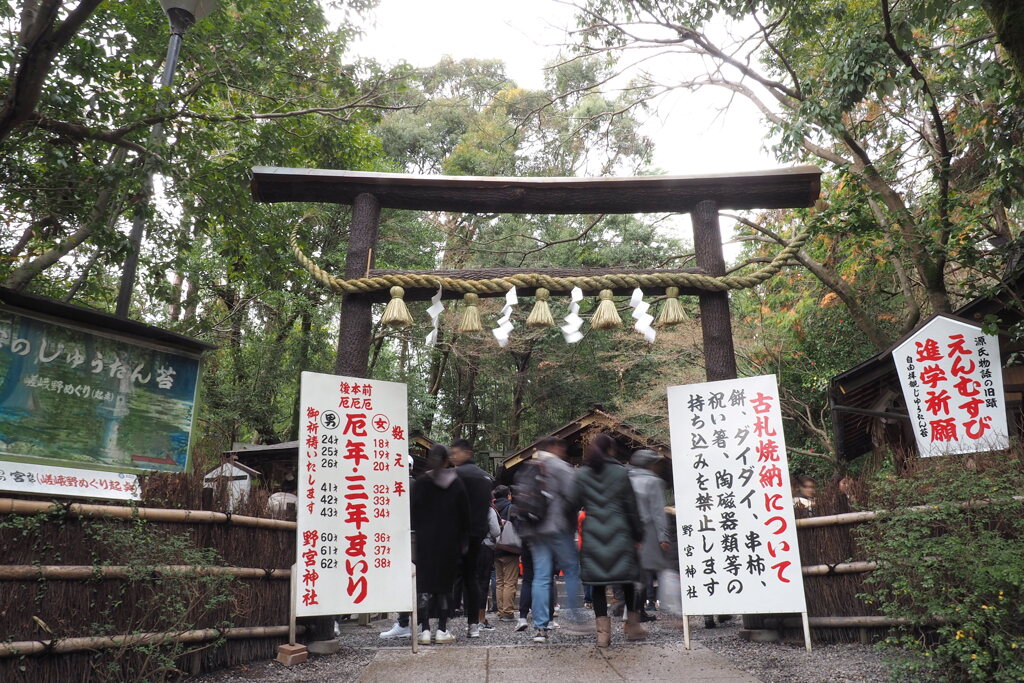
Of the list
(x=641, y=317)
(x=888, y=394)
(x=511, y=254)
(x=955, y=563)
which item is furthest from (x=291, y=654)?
(x=511, y=254)

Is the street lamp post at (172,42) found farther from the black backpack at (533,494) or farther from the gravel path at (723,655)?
the black backpack at (533,494)

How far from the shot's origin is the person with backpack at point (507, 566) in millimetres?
8556

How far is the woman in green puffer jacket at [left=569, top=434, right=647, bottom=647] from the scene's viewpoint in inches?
229

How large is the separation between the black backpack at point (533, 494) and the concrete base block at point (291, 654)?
223 centimetres

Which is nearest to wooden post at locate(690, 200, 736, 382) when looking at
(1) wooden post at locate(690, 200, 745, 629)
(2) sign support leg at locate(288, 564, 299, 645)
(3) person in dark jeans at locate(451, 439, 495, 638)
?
(1) wooden post at locate(690, 200, 745, 629)

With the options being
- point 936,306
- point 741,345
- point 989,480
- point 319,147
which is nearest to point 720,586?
point 989,480

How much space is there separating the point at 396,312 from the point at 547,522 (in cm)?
247

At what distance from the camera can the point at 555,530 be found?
6.40 metres

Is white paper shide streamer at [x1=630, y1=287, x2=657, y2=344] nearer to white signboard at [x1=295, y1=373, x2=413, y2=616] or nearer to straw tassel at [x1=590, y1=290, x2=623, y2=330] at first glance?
straw tassel at [x1=590, y1=290, x2=623, y2=330]

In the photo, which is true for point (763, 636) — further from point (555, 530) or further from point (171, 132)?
point (171, 132)

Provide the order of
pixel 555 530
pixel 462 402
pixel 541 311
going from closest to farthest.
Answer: pixel 555 530 → pixel 541 311 → pixel 462 402

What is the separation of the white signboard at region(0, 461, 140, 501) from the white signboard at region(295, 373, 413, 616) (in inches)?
53.8

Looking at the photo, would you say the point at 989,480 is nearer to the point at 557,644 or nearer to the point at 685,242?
the point at 557,644

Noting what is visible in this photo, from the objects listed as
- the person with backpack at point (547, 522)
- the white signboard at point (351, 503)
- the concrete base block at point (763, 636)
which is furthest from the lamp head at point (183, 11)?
the concrete base block at point (763, 636)
